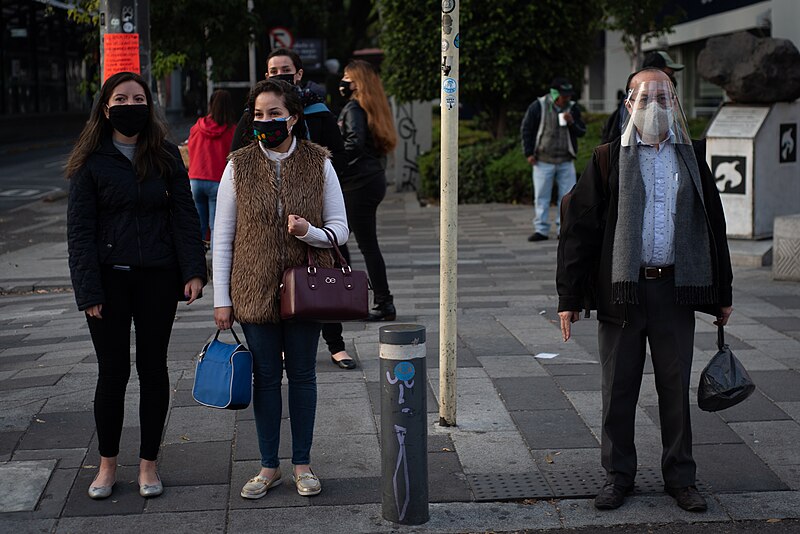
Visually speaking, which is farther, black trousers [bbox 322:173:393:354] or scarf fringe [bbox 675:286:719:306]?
black trousers [bbox 322:173:393:354]

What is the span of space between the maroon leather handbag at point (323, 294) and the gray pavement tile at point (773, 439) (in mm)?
2043

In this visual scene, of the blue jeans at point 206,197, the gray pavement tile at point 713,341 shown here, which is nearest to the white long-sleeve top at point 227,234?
the gray pavement tile at point 713,341

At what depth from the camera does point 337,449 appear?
538cm

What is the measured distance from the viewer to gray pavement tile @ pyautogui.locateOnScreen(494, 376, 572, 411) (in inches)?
239

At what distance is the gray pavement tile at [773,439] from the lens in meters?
5.21

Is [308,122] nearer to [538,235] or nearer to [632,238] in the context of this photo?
[632,238]

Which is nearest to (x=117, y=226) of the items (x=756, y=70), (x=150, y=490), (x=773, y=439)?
(x=150, y=490)

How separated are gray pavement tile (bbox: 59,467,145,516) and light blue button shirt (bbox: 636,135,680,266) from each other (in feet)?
7.51

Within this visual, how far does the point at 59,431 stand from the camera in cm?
568

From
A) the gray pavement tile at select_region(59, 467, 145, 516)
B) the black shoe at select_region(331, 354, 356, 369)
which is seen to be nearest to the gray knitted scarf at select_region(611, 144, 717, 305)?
the gray pavement tile at select_region(59, 467, 145, 516)

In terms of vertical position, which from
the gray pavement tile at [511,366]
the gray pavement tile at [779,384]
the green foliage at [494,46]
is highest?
the green foliage at [494,46]

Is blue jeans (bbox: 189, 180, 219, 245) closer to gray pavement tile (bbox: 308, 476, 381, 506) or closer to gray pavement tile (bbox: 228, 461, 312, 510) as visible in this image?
gray pavement tile (bbox: 228, 461, 312, 510)

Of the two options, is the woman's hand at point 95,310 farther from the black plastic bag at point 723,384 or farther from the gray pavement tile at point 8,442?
the black plastic bag at point 723,384

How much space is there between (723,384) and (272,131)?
6.77 feet
